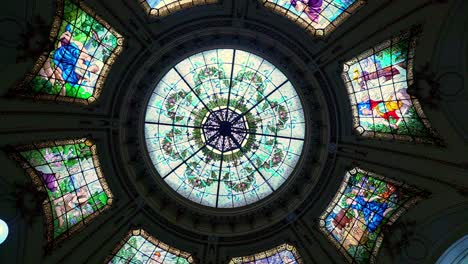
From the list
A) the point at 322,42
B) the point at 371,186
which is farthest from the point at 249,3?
the point at 371,186

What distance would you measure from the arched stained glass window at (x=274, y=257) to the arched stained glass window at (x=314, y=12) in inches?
359

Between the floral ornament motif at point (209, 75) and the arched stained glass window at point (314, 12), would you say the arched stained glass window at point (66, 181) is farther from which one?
the arched stained glass window at point (314, 12)

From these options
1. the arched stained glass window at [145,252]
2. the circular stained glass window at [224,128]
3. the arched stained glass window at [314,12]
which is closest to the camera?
the arched stained glass window at [314,12]

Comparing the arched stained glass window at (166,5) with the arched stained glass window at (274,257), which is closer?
the arched stained glass window at (166,5)

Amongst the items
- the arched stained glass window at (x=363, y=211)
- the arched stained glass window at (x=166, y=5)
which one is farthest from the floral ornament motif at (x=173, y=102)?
the arched stained glass window at (x=363, y=211)

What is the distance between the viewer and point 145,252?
15141 mm

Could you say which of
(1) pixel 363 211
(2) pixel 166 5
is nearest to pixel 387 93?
(1) pixel 363 211

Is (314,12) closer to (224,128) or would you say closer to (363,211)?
(224,128)

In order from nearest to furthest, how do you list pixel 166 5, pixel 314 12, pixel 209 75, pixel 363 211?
pixel 166 5
pixel 314 12
pixel 363 211
pixel 209 75

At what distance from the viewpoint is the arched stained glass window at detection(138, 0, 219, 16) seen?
12.4 m

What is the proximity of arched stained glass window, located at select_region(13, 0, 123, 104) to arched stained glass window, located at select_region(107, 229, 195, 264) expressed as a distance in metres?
6.12

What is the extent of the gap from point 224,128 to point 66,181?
6.75m

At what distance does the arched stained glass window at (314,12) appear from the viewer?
1232 cm

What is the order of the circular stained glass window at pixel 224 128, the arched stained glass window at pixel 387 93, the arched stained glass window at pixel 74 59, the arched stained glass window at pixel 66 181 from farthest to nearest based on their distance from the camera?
the circular stained glass window at pixel 224 128 → the arched stained glass window at pixel 66 181 → the arched stained glass window at pixel 387 93 → the arched stained glass window at pixel 74 59
